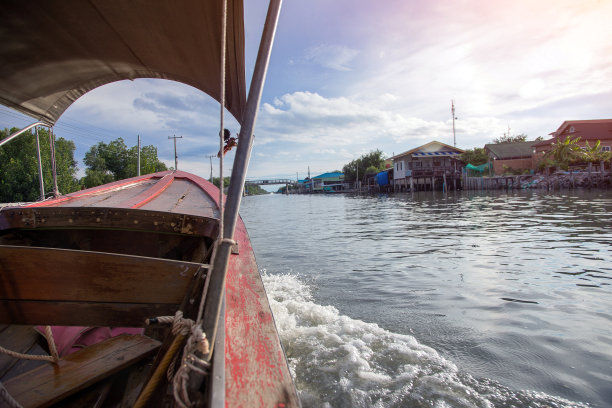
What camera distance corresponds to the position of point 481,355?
275 cm

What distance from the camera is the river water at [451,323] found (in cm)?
232

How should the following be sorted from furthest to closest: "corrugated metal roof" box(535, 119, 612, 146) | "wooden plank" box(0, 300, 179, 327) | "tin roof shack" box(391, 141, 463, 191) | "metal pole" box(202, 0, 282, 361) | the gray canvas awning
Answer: "tin roof shack" box(391, 141, 463, 191) < the gray canvas awning < "corrugated metal roof" box(535, 119, 612, 146) < "wooden plank" box(0, 300, 179, 327) < "metal pole" box(202, 0, 282, 361)

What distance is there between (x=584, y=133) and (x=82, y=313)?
1826 inches

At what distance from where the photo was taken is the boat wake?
2211 millimetres

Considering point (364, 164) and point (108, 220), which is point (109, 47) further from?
point (364, 164)

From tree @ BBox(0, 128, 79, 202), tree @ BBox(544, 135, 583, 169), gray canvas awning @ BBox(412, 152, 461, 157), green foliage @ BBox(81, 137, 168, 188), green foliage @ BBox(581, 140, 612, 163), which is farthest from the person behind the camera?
green foliage @ BBox(81, 137, 168, 188)

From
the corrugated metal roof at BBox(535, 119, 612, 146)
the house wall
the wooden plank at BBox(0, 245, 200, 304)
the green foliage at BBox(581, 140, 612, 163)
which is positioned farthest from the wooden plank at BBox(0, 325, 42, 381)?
the corrugated metal roof at BBox(535, 119, 612, 146)

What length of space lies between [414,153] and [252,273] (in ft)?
126

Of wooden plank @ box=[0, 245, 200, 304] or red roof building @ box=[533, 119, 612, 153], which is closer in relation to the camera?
wooden plank @ box=[0, 245, 200, 304]

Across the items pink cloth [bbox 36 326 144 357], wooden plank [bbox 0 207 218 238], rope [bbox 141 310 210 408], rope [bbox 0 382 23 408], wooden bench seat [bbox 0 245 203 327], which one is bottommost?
pink cloth [bbox 36 326 144 357]

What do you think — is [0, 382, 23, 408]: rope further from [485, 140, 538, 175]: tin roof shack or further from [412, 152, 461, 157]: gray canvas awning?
[485, 140, 538, 175]: tin roof shack

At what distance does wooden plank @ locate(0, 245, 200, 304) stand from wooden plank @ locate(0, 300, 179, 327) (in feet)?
0.09

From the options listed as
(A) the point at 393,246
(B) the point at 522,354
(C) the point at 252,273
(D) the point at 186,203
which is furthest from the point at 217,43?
(A) the point at 393,246

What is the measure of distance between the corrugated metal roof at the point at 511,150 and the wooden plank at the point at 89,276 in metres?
44.6
